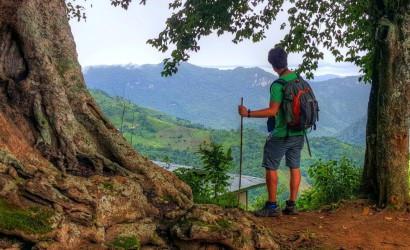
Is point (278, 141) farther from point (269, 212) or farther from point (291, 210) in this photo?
point (291, 210)

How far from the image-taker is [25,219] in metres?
3.28

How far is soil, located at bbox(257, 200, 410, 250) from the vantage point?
16.3ft

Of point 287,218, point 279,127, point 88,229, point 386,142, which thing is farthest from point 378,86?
point 88,229

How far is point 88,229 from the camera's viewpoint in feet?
11.7

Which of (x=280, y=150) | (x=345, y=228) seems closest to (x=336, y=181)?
(x=345, y=228)

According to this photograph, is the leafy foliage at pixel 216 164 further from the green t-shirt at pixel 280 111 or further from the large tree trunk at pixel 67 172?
the large tree trunk at pixel 67 172

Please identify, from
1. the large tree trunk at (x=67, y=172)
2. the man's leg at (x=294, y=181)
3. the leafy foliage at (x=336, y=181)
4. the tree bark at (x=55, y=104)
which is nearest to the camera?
the large tree trunk at (x=67, y=172)

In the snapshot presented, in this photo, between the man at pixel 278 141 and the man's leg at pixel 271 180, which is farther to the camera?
the man's leg at pixel 271 180

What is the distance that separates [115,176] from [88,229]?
0.93 meters

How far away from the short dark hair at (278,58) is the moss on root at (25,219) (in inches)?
133

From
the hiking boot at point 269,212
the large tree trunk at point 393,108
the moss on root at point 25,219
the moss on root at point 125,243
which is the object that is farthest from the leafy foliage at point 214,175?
the moss on root at point 25,219

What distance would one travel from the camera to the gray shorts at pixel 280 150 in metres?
5.92

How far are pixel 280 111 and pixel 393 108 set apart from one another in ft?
6.13

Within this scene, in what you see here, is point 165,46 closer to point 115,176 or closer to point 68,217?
point 115,176
